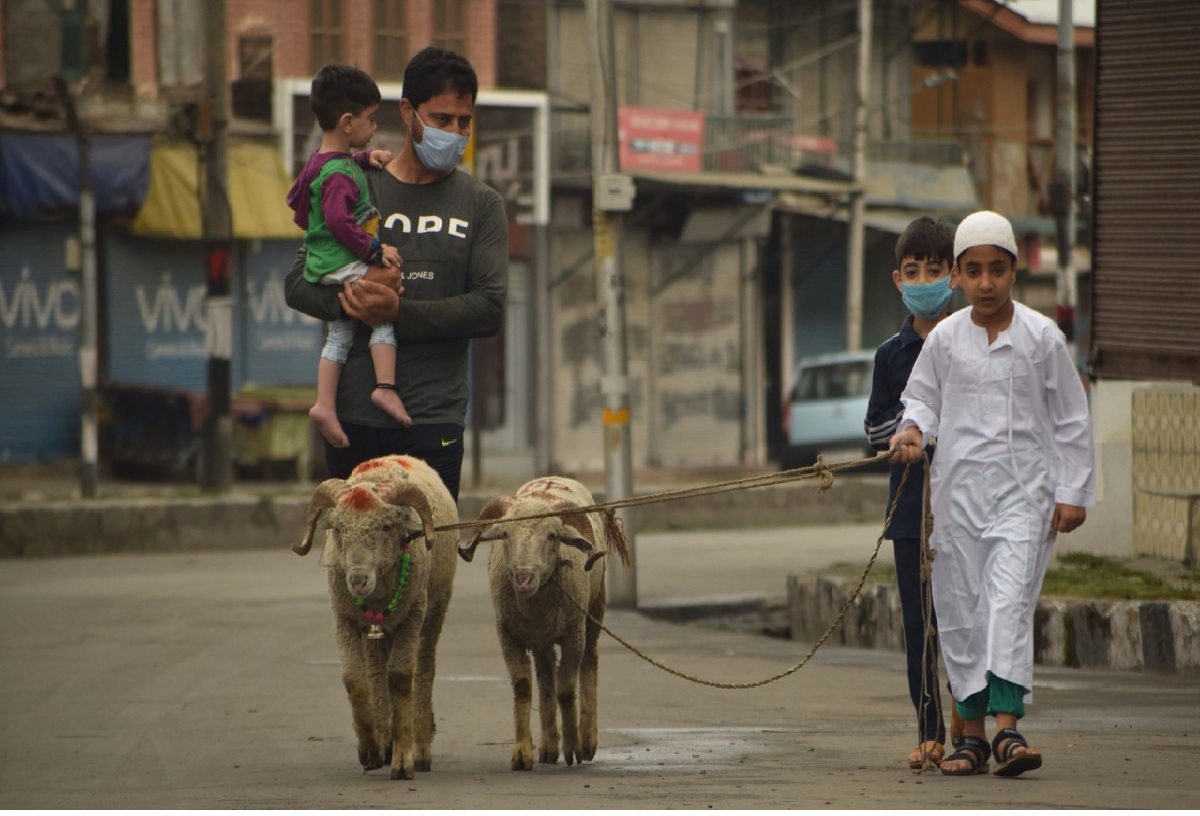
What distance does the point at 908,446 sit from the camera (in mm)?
7605

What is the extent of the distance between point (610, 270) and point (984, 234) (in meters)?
8.61

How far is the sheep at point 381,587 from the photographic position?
7.59 metres

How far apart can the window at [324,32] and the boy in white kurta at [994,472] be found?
23.6 metres

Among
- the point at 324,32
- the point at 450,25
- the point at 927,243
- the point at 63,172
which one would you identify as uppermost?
the point at 450,25

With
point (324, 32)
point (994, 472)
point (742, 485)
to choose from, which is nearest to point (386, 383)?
point (742, 485)

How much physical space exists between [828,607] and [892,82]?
88.6 ft

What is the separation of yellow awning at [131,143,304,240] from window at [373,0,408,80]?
8.90 feet

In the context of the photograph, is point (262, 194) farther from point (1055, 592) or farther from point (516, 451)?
point (1055, 592)

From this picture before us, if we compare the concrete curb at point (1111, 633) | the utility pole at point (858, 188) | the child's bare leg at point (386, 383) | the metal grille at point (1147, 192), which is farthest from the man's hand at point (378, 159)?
the utility pole at point (858, 188)

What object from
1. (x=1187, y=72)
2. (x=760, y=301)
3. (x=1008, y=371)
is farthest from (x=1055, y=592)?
(x=760, y=301)

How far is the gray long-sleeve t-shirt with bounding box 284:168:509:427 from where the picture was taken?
8133mm

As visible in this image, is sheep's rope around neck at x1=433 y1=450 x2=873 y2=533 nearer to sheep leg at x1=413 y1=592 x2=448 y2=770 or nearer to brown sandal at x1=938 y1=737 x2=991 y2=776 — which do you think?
sheep leg at x1=413 y1=592 x2=448 y2=770

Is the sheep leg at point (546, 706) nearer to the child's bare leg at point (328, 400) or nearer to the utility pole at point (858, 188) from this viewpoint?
the child's bare leg at point (328, 400)

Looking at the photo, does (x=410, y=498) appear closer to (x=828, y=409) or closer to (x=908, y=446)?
(x=908, y=446)
